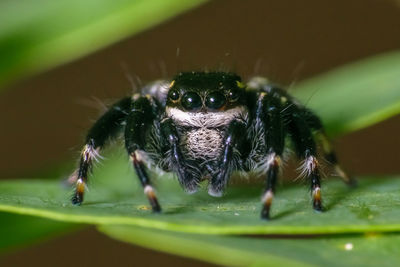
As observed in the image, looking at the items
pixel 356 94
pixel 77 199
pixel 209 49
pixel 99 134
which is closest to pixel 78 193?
pixel 77 199

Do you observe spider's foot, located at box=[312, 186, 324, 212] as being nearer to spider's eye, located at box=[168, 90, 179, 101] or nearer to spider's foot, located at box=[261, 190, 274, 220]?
spider's foot, located at box=[261, 190, 274, 220]

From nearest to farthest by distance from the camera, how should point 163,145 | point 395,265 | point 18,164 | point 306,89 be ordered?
point 395,265
point 163,145
point 306,89
point 18,164

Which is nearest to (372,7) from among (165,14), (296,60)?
(296,60)

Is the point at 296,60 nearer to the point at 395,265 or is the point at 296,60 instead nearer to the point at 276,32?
the point at 276,32

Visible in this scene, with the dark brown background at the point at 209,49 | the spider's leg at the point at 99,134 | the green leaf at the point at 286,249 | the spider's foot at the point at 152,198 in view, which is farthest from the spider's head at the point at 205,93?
the dark brown background at the point at 209,49

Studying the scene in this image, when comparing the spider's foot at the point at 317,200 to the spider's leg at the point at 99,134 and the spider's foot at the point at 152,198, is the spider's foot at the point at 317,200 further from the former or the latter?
the spider's leg at the point at 99,134

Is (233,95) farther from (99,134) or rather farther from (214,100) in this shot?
(99,134)

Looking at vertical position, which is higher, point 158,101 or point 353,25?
point 353,25
